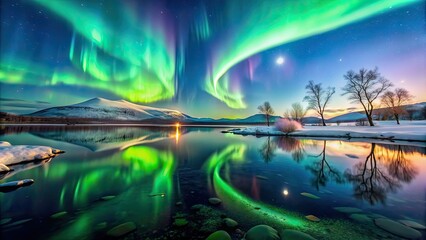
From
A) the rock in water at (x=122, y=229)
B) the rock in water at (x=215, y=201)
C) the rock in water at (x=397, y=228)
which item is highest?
the rock in water at (x=122, y=229)

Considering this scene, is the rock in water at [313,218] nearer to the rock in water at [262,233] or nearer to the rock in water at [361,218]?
the rock in water at [361,218]

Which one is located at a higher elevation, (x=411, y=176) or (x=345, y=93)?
(x=345, y=93)

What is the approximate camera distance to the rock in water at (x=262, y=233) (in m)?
4.30

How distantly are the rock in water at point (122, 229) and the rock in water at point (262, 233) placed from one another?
3.41 meters

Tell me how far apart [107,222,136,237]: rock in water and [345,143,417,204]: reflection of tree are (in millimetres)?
9143

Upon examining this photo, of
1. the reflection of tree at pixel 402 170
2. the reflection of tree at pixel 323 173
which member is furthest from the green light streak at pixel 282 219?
the reflection of tree at pixel 402 170

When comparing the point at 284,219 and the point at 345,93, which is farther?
the point at 345,93

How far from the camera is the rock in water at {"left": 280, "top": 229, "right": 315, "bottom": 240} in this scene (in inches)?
170

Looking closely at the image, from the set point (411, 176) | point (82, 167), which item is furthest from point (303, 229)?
point (82, 167)

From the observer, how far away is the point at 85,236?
4.49 meters

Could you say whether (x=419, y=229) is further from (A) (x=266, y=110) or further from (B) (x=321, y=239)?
(A) (x=266, y=110)

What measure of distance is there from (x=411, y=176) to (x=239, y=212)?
11.8 m

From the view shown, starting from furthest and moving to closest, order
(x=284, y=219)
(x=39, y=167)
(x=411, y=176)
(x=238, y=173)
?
1. (x=39, y=167)
2. (x=238, y=173)
3. (x=411, y=176)
4. (x=284, y=219)

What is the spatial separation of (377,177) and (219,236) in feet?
36.0
